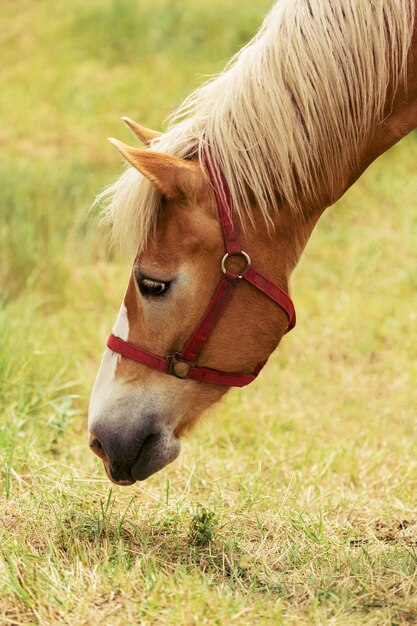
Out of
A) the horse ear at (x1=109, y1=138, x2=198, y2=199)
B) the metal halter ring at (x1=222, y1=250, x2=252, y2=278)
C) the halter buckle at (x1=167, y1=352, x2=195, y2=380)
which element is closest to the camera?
the horse ear at (x1=109, y1=138, x2=198, y2=199)

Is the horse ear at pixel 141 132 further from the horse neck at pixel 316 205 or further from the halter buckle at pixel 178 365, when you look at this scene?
the halter buckle at pixel 178 365

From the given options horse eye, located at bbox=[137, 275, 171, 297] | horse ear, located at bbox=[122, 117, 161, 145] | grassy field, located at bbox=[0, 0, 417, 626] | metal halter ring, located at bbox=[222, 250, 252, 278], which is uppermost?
horse ear, located at bbox=[122, 117, 161, 145]


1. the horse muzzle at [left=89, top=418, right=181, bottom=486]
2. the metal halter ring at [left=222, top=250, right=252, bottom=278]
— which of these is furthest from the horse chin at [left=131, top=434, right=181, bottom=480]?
the metal halter ring at [left=222, top=250, right=252, bottom=278]

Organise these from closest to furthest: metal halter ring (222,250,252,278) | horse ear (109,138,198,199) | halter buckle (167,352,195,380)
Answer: horse ear (109,138,198,199), metal halter ring (222,250,252,278), halter buckle (167,352,195,380)

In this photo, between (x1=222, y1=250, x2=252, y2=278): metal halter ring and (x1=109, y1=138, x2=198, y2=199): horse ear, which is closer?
(x1=109, y1=138, x2=198, y2=199): horse ear

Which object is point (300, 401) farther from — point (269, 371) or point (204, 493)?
point (204, 493)

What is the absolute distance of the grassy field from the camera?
2.40 meters

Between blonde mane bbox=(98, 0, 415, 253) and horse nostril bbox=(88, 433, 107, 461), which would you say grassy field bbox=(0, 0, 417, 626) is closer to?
horse nostril bbox=(88, 433, 107, 461)

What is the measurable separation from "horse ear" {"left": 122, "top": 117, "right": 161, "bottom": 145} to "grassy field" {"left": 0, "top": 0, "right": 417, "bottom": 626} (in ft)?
2.91

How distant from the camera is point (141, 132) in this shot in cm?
267

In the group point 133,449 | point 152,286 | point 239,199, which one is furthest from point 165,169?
point 133,449

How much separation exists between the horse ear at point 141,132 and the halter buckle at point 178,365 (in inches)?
26.2

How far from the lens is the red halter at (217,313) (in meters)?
2.49

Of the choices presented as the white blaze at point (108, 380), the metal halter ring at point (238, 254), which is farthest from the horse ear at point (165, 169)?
the white blaze at point (108, 380)
